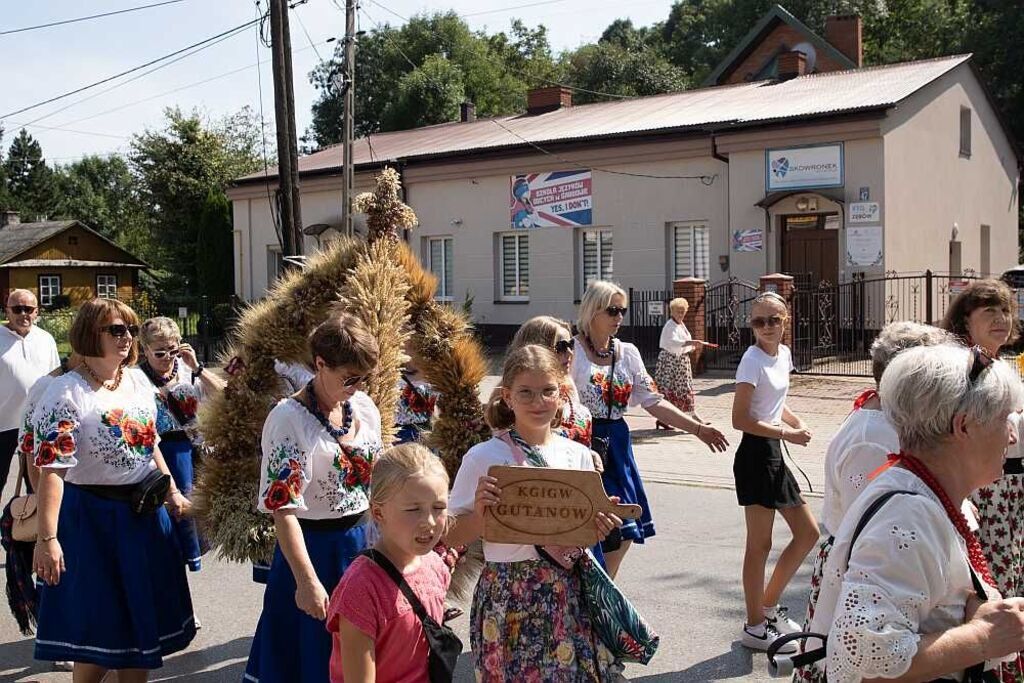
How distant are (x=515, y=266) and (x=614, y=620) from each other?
22531 mm

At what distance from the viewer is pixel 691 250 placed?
22719 millimetres

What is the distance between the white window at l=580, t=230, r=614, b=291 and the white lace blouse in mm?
21607

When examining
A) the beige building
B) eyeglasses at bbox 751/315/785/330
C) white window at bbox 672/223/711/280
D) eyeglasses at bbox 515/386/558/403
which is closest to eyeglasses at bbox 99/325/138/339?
eyeglasses at bbox 515/386/558/403

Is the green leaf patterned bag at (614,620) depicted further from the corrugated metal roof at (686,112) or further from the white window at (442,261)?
the white window at (442,261)

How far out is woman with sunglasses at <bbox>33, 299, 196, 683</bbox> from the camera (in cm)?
443

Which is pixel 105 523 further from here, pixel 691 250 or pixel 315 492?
pixel 691 250

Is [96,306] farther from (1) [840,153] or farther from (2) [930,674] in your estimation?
(1) [840,153]

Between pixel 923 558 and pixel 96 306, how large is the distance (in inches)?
140

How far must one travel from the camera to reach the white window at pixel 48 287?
2073 inches

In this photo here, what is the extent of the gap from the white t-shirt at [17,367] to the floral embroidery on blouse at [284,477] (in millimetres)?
4766

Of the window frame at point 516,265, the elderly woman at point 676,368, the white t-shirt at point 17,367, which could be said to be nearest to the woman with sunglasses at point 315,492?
the white t-shirt at point 17,367

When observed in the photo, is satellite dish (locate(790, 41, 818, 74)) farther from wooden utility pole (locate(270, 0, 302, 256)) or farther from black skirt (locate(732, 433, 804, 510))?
black skirt (locate(732, 433, 804, 510))

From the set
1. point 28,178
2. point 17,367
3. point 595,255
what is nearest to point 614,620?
point 17,367

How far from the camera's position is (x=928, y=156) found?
71.9 ft
